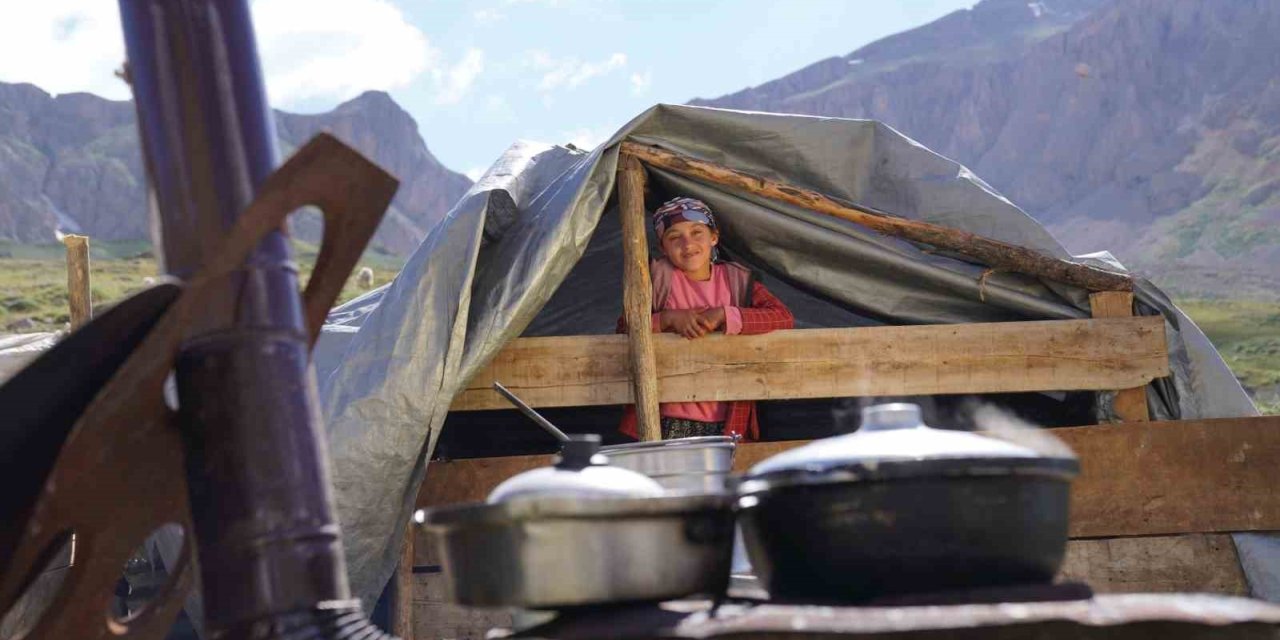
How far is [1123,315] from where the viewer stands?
619cm

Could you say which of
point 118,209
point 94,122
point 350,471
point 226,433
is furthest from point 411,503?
point 94,122

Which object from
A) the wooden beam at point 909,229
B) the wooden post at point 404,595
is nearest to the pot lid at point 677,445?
the wooden post at point 404,595

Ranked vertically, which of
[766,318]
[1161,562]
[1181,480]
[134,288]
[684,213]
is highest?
[134,288]

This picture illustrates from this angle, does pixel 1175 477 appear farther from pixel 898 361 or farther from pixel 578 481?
pixel 578 481

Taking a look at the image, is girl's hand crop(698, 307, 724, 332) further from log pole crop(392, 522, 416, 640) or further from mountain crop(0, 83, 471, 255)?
mountain crop(0, 83, 471, 255)

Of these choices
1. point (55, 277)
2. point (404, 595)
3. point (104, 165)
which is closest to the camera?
point (404, 595)

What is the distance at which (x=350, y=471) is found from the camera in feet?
19.0

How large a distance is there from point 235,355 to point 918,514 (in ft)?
3.75

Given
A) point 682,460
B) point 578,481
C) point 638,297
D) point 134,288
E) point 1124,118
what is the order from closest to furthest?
point 578,481 → point 682,460 → point 638,297 → point 134,288 → point 1124,118

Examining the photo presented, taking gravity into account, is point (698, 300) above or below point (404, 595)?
above

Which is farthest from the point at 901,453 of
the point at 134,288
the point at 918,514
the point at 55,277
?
the point at 55,277

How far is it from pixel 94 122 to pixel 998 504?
433 feet

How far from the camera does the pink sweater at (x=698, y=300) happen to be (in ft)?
20.8

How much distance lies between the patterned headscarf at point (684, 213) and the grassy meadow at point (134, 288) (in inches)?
1124
